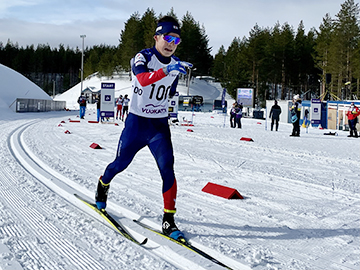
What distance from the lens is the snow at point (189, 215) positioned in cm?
278

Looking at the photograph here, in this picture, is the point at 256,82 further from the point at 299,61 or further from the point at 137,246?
the point at 137,246

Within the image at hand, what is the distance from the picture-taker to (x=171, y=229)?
320 centimetres

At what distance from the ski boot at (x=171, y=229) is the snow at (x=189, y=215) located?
0.39ft

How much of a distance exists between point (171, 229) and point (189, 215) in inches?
29.0

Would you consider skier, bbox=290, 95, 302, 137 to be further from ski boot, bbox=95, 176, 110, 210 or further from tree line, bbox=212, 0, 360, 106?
tree line, bbox=212, 0, 360, 106

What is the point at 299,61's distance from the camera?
63344 millimetres

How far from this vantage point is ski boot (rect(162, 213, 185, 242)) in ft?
10.2

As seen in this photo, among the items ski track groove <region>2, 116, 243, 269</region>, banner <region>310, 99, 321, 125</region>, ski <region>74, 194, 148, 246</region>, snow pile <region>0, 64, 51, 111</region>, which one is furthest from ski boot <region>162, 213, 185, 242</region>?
snow pile <region>0, 64, 51, 111</region>

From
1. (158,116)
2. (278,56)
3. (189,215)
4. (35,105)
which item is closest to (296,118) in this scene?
(189,215)

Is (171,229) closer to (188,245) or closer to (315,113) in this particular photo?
(188,245)

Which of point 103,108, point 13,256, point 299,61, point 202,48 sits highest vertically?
point 202,48

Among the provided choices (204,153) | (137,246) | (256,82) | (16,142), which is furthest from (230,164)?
(256,82)

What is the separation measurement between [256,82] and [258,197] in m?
59.6

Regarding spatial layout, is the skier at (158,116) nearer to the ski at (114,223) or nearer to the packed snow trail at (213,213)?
the ski at (114,223)
